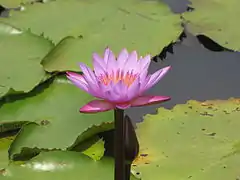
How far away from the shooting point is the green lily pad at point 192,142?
4.76 ft

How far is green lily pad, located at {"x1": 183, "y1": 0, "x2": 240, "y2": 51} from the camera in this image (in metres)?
1.97

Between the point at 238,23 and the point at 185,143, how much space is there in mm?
686

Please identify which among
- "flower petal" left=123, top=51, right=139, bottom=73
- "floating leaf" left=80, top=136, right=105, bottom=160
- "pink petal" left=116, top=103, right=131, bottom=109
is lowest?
"floating leaf" left=80, top=136, right=105, bottom=160

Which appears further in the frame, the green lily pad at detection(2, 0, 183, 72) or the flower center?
the green lily pad at detection(2, 0, 183, 72)

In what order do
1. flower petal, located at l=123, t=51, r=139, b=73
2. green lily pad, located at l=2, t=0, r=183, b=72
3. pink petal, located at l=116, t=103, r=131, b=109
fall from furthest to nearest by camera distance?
green lily pad, located at l=2, t=0, r=183, b=72, flower petal, located at l=123, t=51, r=139, b=73, pink petal, located at l=116, t=103, r=131, b=109

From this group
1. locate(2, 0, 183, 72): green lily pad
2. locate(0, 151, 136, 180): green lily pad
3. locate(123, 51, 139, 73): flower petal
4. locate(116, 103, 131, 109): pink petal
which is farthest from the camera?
locate(2, 0, 183, 72): green lily pad

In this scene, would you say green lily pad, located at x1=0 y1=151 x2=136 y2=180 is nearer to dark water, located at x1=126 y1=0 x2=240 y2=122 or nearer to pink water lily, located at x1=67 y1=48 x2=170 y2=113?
dark water, located at x1=126 y1=0 x2=240 y2=122

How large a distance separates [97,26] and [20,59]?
0.34 m

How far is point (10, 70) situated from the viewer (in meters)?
1.79

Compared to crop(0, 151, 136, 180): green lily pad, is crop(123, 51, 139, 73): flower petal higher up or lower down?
higher up

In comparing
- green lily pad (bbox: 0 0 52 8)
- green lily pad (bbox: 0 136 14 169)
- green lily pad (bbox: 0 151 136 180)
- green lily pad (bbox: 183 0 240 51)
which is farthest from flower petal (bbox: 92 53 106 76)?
green lily pad (bbox: 0 0 52 8)

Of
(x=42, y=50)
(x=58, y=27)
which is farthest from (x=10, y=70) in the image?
(x=58, y=27)

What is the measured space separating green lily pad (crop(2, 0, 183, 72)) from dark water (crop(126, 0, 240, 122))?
77mm

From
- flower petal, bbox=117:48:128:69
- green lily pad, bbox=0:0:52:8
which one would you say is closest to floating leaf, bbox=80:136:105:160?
flower petal, bbox=117:48:128:69
